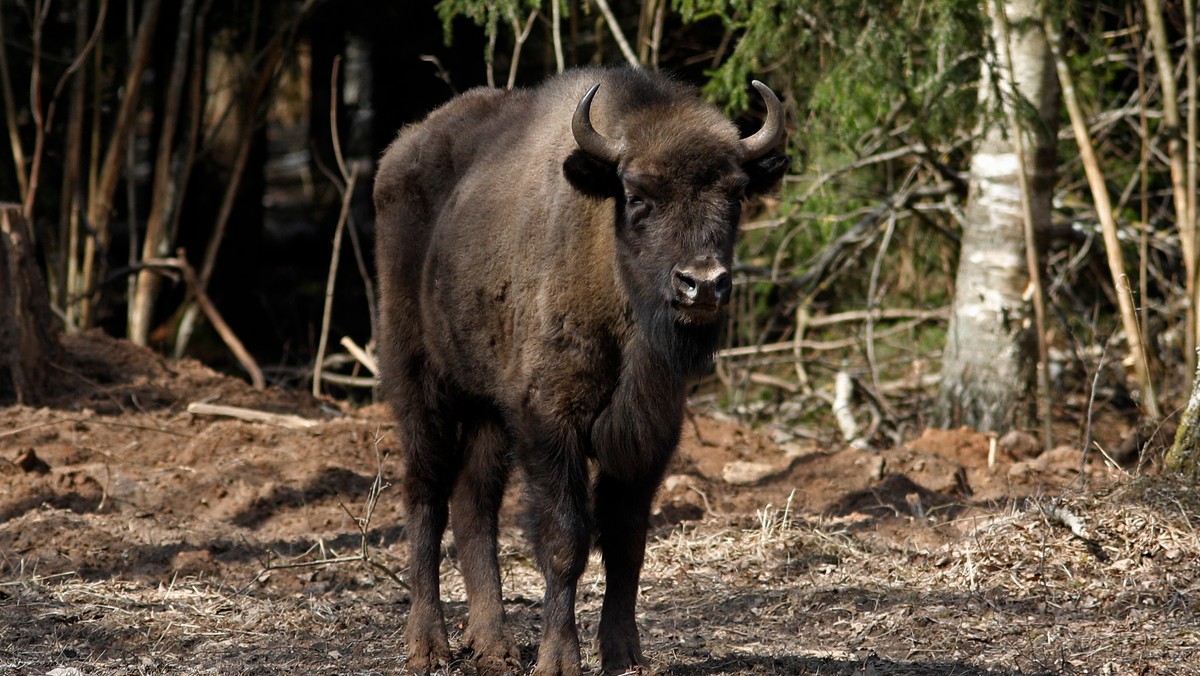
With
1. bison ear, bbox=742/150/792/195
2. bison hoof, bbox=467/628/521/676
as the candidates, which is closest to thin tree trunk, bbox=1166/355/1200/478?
bison ear, bbox=742/150/792/195

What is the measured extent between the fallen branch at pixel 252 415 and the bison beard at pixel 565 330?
10.6ft

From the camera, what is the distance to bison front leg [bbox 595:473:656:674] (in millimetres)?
5598

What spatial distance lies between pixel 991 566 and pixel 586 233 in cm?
292

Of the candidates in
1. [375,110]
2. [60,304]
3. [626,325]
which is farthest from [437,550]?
[375,110]

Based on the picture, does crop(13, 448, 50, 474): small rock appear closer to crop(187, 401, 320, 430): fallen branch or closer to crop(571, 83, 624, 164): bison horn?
crop(187, 401, 320, 430): fallen branch

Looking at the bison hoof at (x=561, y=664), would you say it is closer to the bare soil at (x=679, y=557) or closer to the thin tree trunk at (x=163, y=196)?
the bare soil at (x=679, y=557)

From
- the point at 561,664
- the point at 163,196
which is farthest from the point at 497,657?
the point at 163,196

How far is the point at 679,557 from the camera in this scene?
7508 mm

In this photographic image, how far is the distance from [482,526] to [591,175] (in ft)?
6.01

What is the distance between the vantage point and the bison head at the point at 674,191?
5129mm

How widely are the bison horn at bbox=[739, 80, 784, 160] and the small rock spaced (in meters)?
5.09

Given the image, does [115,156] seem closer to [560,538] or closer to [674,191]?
[560,538]

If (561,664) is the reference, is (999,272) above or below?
above

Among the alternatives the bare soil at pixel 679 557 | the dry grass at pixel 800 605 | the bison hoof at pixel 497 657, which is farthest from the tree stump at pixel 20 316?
the bison hoof at pixel 497 657
